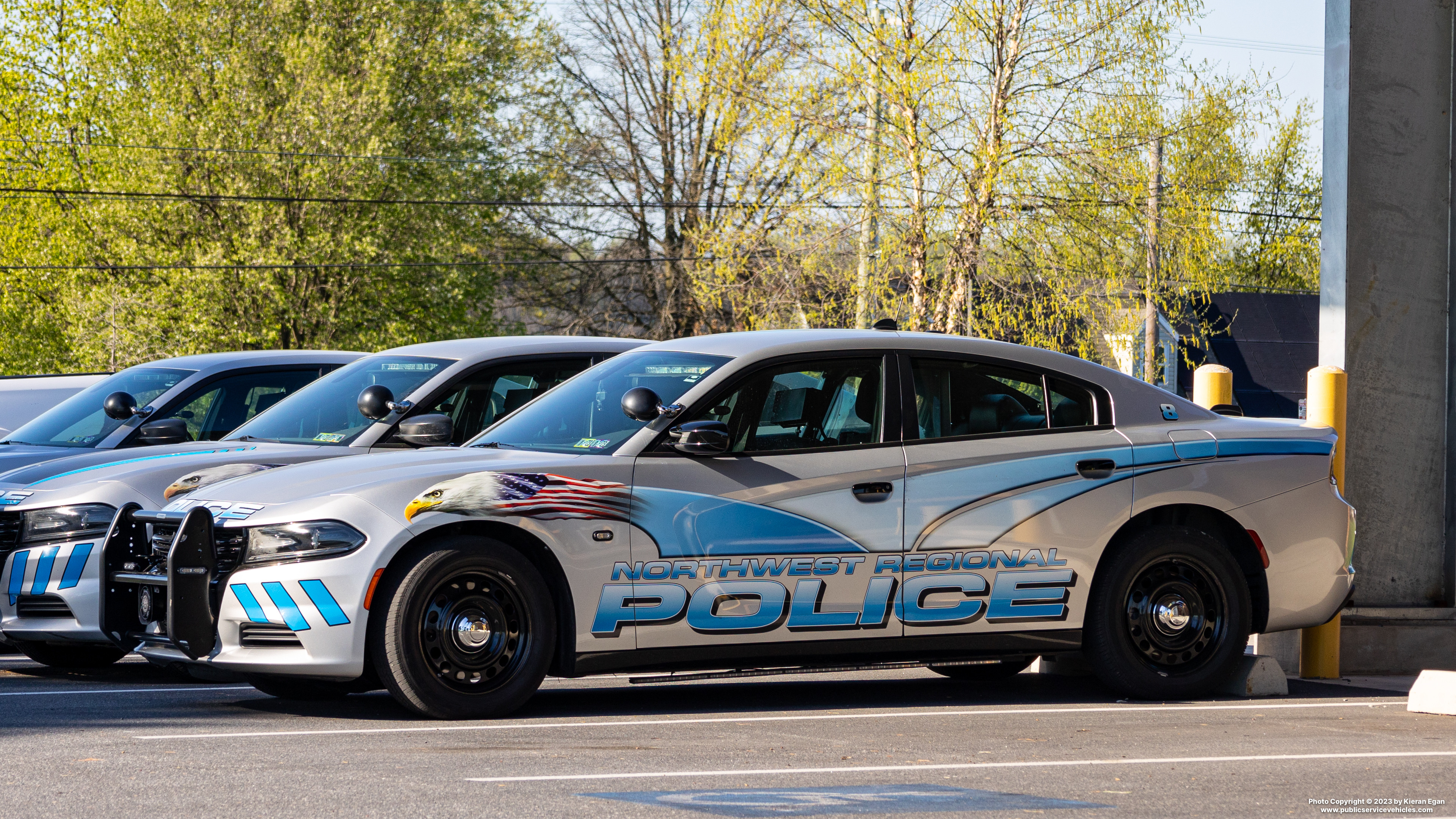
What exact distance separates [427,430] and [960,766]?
350 centimetres

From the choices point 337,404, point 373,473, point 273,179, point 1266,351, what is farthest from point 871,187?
point 1266,351

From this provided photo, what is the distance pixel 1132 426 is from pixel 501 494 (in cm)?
308

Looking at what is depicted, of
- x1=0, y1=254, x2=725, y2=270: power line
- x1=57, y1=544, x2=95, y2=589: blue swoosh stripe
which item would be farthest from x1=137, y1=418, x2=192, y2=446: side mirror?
x1=0, y1=254, x2=725, y2=270: power line

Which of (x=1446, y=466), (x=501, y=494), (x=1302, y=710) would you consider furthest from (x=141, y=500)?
(x=1446, y=466)

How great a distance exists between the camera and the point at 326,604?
22.2 feet

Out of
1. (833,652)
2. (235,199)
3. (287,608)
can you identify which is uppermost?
(235,199)

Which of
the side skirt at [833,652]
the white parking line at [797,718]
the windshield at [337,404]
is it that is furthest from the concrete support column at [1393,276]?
the windshield at [337,404]

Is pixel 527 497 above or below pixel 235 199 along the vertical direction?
below

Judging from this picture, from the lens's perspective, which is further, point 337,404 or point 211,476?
point 337,404

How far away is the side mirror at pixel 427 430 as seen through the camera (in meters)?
8.39

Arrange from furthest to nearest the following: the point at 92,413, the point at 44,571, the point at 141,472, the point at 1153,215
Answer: the point at 1153,215
the point at 92,413
the point at 141,472
the point at 44,571

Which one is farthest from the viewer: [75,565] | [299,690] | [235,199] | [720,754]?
[235,199]

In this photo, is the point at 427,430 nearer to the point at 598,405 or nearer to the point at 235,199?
the point at 598,405

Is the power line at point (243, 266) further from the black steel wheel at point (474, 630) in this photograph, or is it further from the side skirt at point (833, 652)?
the black steel wheel at point (474, 630)
